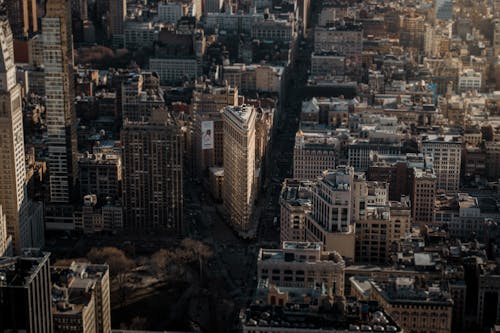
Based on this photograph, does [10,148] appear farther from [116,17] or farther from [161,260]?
[116,17]

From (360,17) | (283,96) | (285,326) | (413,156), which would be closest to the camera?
(285,326)

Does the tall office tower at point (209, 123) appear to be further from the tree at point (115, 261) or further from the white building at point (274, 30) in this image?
the white building at point (274, 30)

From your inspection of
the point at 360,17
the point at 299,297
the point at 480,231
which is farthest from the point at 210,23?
the point at 299,297

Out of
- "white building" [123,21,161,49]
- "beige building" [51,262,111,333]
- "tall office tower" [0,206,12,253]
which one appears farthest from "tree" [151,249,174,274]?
"white building" [123,21,161,49]

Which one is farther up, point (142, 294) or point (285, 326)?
point (285, 326)

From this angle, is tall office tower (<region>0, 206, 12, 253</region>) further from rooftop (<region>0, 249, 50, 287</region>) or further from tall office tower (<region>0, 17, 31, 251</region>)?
rooftop (<region>0, 249, 50, 287</region>)

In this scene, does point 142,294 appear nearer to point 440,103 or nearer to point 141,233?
point 141,233

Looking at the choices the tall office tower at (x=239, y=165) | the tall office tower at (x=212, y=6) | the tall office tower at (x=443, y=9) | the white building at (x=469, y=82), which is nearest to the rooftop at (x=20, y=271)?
the tall office tower at (x=239, y=165)
